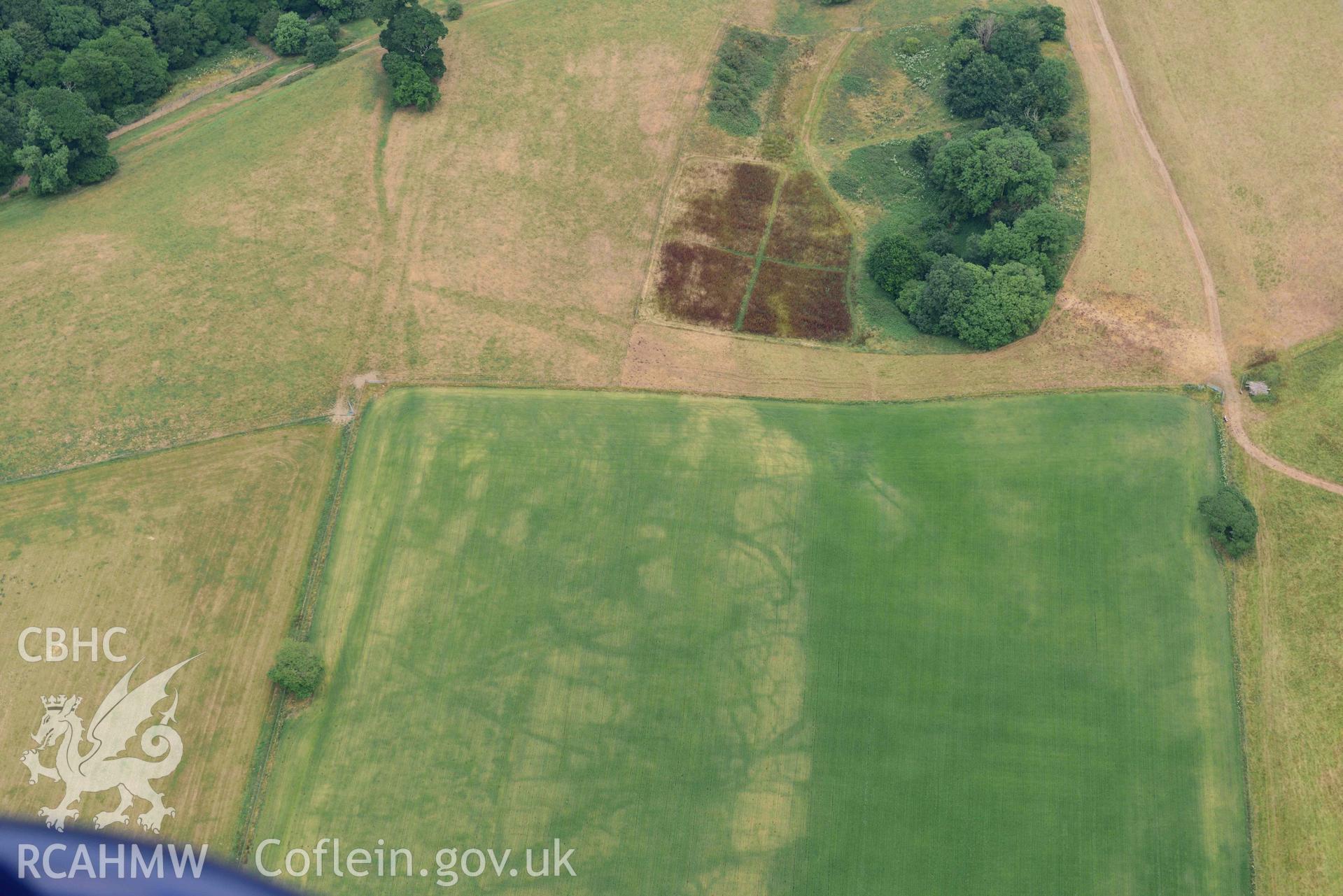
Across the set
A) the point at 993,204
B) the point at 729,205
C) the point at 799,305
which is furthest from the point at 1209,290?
the point at 729,205

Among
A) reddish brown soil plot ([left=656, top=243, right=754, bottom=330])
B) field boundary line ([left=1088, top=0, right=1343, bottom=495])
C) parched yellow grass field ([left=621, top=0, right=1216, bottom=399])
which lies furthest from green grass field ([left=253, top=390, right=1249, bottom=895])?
reddish brown soil plot ([left=656, top=243, right=754, bottom=330])

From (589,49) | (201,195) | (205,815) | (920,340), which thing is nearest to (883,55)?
(589,49)

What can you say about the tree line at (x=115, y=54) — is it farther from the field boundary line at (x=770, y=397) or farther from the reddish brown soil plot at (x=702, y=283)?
the field boundary line at (x=770, y=397)

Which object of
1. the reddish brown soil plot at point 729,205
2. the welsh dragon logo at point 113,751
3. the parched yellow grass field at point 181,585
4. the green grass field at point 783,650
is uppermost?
the reddish brown soil plot at point 729,205

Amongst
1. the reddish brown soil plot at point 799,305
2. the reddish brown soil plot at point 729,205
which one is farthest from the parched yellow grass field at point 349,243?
the reddish brown soil plot at point 799,305

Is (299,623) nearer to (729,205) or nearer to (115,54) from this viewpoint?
(729,205)

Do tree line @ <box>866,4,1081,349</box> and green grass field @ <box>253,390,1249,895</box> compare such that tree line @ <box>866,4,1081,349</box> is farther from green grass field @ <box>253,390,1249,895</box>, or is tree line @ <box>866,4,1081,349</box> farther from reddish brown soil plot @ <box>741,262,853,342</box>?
green grass field @ <box>253,390,1249,895</box>
